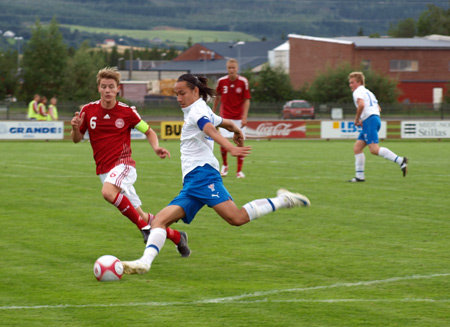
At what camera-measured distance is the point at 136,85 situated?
81438 millimetres

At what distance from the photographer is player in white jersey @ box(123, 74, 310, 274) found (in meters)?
7.57

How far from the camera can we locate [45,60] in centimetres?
7819

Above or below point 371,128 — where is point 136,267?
below

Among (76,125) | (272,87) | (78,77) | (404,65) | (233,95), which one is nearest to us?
(76,125)

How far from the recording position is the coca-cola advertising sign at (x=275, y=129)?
36.9m

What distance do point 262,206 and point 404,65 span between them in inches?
3156

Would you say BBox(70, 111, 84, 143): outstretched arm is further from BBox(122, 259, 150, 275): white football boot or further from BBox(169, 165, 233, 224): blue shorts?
BBox(122, 259, 150, 275): white football boot

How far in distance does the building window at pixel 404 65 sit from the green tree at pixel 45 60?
3362cm

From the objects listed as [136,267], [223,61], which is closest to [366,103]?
[136,267]

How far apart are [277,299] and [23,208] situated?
7.03m

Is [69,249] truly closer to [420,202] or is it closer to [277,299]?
[277,299]

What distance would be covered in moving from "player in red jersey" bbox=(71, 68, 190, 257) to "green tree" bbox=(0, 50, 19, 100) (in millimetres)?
67435

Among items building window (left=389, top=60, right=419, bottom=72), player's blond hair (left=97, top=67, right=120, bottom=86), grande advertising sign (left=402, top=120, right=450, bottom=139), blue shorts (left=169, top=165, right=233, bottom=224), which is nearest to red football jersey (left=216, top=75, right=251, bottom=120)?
player's blond hair (left=97, top=67, right=120, bottom=86)

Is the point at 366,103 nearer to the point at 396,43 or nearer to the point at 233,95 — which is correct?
the point at 233,95
